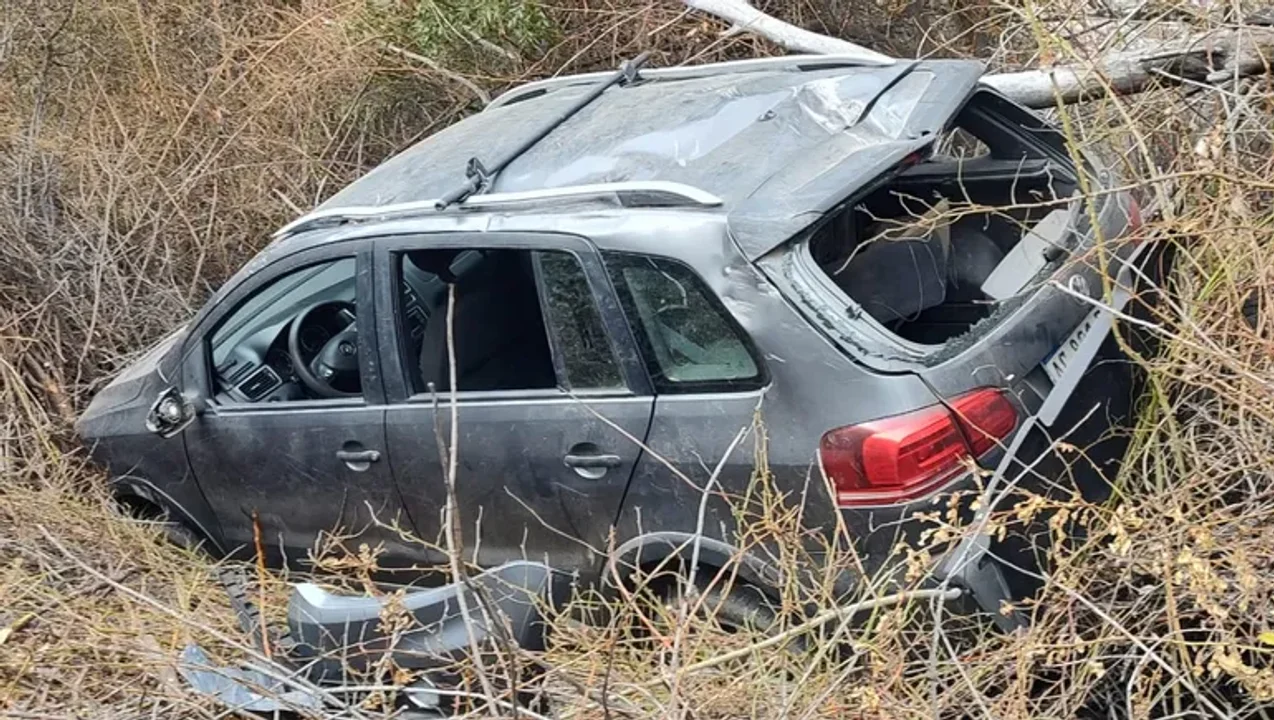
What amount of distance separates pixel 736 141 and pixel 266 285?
170 cm

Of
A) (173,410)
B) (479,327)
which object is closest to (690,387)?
(479,327)

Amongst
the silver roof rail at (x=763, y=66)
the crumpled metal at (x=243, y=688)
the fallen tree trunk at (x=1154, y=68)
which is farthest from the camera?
the silver roof rail at (x=763, y=66)

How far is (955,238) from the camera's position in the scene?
408 cm

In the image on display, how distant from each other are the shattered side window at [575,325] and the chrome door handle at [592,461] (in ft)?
0.66

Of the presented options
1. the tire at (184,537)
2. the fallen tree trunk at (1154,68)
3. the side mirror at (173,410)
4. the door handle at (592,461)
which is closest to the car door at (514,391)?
the door handle at (592,461)

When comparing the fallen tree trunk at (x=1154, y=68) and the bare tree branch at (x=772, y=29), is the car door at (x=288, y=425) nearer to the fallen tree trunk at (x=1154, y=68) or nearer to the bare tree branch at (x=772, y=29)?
the fallen tree trunk at (x=1154, y=68)

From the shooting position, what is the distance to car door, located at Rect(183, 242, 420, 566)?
3.93 metres

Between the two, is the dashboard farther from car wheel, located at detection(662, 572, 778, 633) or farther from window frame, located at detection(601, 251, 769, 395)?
car wheel, located at detection(662, 572, 778, 633)

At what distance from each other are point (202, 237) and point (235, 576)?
2.81 meters

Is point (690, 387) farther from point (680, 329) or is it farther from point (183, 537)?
point (183, 537)

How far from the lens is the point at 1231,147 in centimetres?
387

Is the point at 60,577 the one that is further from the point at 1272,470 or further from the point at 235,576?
the point at 1272,470

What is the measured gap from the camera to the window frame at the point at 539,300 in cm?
335

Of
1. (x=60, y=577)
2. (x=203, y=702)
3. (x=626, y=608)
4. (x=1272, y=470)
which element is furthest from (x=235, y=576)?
(x=1272, y=470)
